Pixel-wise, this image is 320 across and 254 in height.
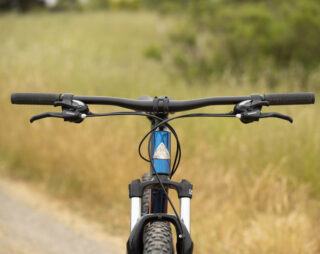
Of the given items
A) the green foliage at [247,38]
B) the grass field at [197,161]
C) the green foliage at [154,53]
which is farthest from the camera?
the green foliage at [154,53]

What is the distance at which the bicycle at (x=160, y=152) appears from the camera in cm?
176

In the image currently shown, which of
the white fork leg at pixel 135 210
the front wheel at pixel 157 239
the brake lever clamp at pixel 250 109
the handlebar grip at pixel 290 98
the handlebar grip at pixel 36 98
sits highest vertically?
the handlebar grip at pixel 36 98

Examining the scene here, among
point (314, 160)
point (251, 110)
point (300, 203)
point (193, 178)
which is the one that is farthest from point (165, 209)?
point (193, 178)

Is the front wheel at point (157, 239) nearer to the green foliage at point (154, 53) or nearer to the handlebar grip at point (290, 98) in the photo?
the handlebar grip at point (290, 98)

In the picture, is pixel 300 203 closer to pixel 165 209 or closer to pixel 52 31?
pixel 165 209

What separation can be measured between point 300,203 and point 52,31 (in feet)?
57.5

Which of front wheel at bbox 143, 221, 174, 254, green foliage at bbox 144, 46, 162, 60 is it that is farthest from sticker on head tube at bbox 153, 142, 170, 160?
green foliage at bbox 144, 46, 162, 60

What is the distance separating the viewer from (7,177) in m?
5.96

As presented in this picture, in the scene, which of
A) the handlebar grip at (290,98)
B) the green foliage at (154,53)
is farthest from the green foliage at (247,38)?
the handlebar grip at (290,98)

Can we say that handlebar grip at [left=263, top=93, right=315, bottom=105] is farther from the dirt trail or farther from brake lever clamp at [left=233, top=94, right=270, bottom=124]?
the dirt trail

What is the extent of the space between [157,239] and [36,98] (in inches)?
33.2

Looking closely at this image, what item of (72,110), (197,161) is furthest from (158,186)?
(197,161)

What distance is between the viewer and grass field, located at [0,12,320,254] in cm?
385

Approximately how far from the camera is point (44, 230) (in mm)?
4379
